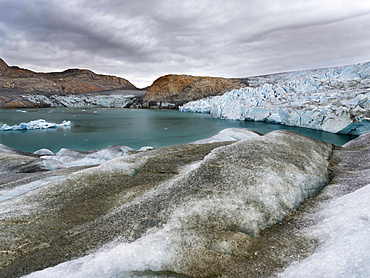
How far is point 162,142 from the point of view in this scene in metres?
41.5

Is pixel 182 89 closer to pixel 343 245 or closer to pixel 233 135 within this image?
pixel 233 135

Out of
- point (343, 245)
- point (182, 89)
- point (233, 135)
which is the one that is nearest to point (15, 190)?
point (343, 245)

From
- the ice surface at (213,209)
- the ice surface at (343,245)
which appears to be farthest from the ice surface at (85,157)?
the ice surface at (343,245)

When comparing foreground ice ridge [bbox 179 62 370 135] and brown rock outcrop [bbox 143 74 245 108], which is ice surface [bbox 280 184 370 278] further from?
brown rock outcrop [bbox 143 74 245 108]

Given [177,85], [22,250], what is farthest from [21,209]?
[177,85]

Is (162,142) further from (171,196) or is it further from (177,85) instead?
(177,85)

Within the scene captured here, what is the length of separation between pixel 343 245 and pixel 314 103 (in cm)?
6059

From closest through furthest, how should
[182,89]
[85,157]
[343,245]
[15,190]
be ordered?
[343,245], [15,190], [85,157], [182,89]

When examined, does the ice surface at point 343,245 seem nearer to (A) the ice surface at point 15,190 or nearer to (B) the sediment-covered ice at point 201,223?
(B) the sediment-covered ice at point 201,223

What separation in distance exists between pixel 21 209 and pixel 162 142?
33.7 m

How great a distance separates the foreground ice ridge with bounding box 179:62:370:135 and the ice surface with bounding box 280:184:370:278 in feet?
151

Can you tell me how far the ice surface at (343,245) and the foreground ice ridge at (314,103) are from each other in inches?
1806

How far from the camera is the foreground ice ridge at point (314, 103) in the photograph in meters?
42.4

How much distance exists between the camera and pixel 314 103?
178 feet
